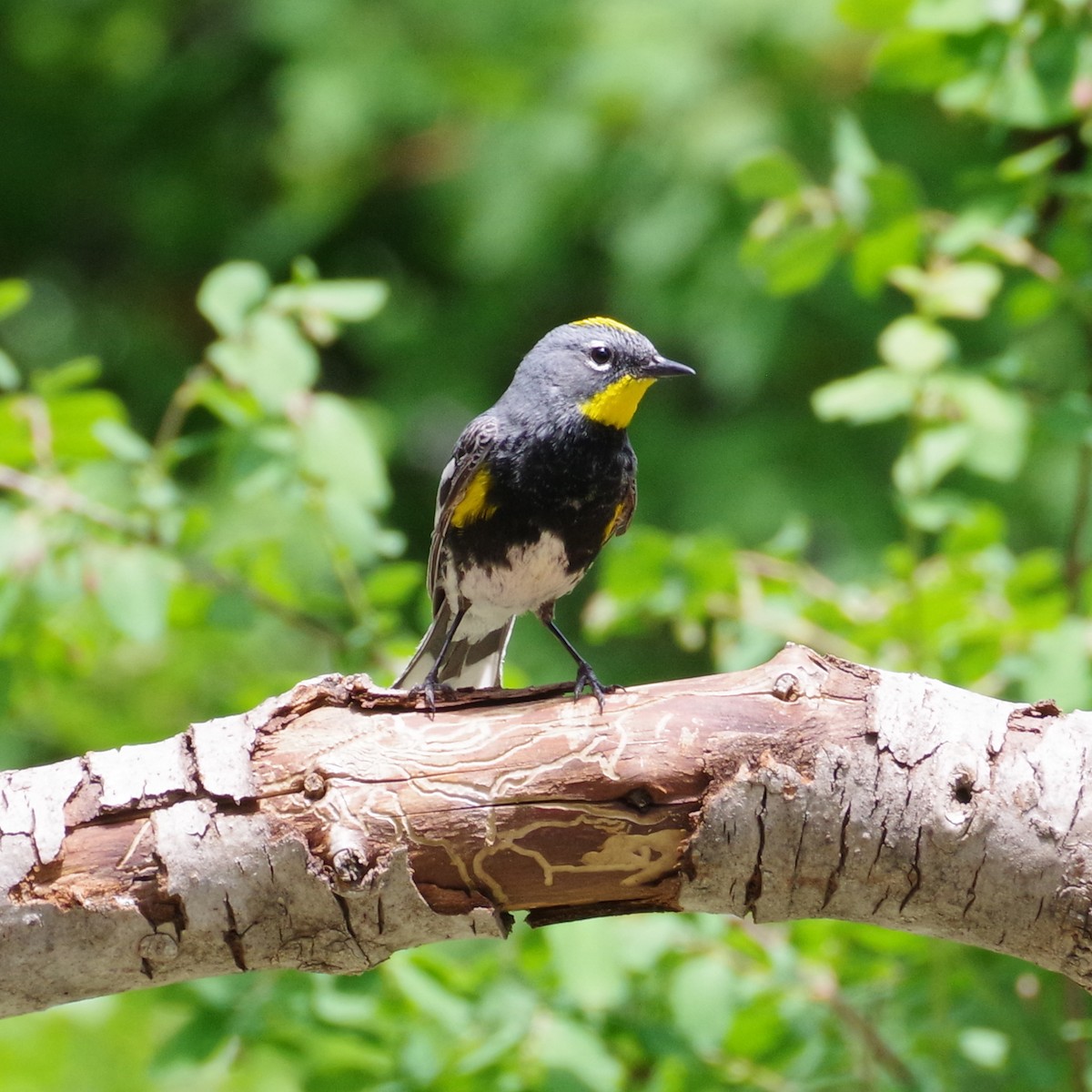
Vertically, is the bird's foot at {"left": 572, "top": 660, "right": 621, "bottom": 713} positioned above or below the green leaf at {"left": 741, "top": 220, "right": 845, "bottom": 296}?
below

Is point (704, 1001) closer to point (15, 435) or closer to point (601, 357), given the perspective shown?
point (601, 357)

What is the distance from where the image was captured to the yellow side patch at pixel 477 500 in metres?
3.79

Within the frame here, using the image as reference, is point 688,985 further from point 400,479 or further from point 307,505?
point 400,479

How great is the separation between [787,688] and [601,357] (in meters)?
1.74

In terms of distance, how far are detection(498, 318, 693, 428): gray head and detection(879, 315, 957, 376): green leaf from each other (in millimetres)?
663

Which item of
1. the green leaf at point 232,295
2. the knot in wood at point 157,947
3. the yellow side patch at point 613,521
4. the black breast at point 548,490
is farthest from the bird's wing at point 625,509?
the knot in wood at point 157,947

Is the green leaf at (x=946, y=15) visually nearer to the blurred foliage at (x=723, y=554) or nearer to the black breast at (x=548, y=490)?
the blurred foliage at (x=723, y=554)

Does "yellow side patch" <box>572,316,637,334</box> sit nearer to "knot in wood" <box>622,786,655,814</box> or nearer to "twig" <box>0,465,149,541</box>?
"twig" <box>0,465,149,541</box>

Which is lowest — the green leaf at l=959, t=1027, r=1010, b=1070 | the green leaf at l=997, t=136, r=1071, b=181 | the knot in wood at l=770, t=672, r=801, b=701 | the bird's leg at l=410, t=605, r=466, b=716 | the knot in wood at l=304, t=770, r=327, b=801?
the green leaf at l=959, t=1027, r=1010, b=1070

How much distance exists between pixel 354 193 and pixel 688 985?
537cm

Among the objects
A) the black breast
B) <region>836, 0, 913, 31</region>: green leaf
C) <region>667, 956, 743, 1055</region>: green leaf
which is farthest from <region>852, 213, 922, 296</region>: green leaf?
<region>667, 956, 743, 1055</region>: green leaf

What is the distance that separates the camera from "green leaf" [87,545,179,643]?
10.3 feet

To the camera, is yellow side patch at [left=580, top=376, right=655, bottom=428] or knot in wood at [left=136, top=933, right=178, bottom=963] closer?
knot in wood at [left=136, top=933, right=178, bottom=963]

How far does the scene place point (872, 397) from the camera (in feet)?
10.8
